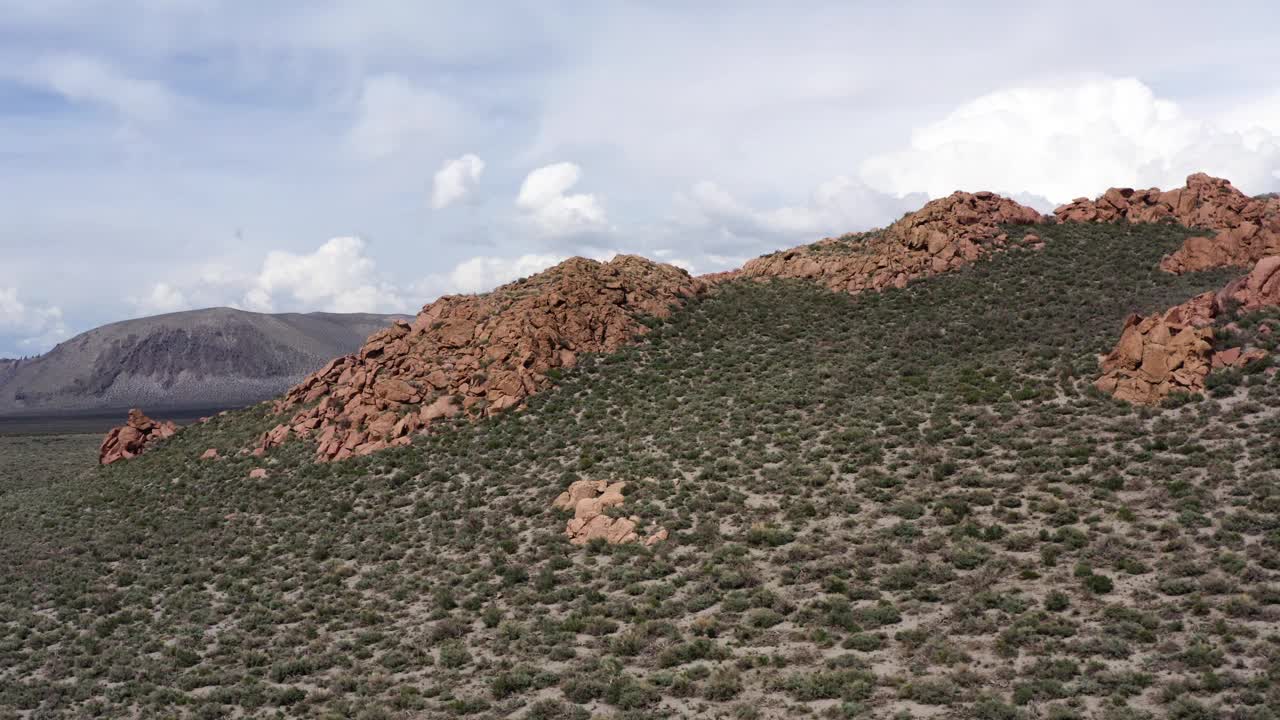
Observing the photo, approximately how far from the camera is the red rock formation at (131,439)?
5516cm

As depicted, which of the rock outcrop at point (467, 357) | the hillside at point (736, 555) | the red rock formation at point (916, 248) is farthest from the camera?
the red rock formation at point (916, 248)

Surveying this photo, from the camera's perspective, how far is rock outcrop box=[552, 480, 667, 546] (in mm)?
28562

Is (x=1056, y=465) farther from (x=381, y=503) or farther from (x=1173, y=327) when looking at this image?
(x=381, y=503)

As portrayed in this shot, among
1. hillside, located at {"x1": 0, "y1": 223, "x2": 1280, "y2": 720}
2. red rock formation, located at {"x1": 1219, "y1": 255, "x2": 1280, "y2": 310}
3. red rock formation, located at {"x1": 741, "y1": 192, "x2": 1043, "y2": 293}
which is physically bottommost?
hillside, located at {"x1": 0, "y1": 223, "x2": 1280, "y2": 720}

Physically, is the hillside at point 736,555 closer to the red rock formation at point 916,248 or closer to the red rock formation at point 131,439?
the red rock formation at point 131,439

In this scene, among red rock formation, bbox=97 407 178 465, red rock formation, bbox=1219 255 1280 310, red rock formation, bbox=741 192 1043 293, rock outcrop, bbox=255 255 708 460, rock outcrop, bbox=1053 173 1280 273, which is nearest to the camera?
red rock formation, bbox=1219 255 1280 310

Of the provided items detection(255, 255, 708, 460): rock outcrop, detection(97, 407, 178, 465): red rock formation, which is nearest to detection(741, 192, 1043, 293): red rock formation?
detection(255, 255, 708, 460): rock outcrop

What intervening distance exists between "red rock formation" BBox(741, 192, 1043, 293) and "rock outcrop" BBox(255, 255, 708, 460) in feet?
41.2

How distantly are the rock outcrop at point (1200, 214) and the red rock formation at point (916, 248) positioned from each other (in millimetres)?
5454

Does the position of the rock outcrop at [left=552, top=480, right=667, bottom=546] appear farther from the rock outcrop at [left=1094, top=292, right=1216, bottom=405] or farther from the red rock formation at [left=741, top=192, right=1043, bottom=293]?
the red rock formation at [left=741, top=192, right=1043, bottom=293]

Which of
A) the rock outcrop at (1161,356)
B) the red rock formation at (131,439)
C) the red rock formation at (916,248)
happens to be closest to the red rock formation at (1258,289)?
the rock outcrop at (1161,356)

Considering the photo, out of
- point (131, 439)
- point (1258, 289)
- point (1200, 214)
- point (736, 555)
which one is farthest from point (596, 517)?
point (1200, 214)

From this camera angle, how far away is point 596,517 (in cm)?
2997

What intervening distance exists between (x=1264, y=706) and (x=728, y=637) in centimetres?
1127
